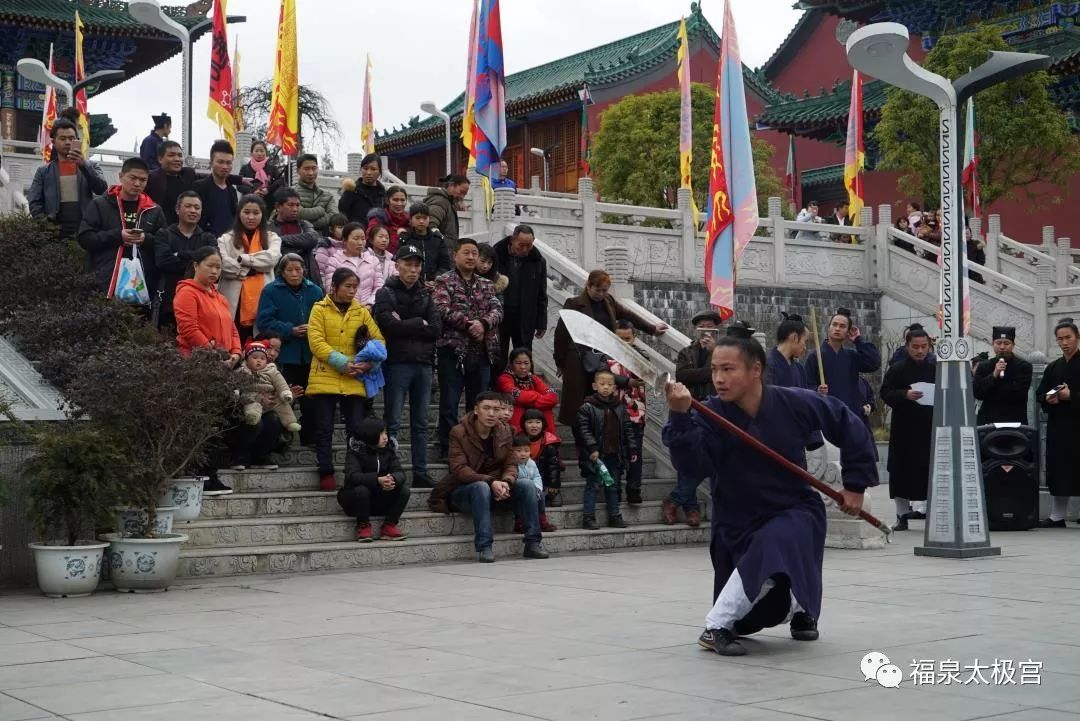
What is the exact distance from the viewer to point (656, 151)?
2994 centimetres

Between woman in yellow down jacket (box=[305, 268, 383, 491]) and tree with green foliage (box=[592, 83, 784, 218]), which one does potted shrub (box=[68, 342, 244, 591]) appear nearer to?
woman in yellow down jacket (box=[305, 268, 383, 491])

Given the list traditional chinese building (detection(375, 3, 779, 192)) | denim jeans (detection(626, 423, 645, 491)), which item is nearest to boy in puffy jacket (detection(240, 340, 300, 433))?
denim jeans (detection(626, 423, 645, 491))

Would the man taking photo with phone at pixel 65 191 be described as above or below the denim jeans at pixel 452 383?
above

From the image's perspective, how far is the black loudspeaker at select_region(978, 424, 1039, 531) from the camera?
1230cm

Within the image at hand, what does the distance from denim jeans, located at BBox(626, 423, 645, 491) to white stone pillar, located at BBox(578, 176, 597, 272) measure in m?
8.41

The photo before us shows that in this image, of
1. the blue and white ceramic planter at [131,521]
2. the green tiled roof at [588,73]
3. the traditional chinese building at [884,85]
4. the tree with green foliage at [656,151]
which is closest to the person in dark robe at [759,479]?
the blue and white ceramic planter at [131,521]

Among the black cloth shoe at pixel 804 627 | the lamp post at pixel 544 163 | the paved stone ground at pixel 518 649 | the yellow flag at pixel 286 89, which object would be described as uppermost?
the lamp post at pixel 544 163

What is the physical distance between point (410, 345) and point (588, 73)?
28.6 m

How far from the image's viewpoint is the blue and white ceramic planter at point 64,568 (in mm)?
8070

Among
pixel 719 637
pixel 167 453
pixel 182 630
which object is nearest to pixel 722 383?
pixel 719 637

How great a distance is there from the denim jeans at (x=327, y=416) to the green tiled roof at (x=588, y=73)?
89.2ft

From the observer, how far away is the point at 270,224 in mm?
12266

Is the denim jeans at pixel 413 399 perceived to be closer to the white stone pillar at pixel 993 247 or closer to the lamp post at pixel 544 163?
the white stone pillar at pixel 993 247

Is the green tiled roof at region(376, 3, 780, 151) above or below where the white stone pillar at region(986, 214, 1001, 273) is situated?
above
